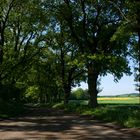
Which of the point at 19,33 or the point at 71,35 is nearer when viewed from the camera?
the point at 71,35

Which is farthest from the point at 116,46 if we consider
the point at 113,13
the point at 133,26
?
the point at 133,26

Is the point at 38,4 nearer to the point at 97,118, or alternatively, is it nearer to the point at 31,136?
the point at 97,118

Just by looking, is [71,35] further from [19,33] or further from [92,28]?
[19,33]

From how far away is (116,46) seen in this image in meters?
43.1

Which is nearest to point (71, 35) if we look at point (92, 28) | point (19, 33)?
point (92, 28)

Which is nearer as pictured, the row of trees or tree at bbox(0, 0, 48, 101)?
the row of trees

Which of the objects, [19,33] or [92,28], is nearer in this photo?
[92,28]

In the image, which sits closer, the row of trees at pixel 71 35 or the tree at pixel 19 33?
the row of trees at pixel 71 35

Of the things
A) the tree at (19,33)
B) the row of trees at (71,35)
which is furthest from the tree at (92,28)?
the tree at (19,33)

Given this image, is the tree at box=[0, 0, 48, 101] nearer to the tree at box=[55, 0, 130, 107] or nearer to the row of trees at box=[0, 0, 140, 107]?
the row of trees at box=[0, 0, 140, 107]

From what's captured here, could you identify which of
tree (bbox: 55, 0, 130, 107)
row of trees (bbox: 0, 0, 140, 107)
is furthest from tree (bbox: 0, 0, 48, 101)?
tree (bbox: 55, 0, 130, 107)

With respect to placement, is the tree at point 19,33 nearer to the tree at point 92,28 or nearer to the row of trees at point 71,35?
the row of trees at point 71,35

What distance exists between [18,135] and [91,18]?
25405 mm

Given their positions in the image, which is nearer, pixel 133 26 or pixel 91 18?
pixel 133 26
